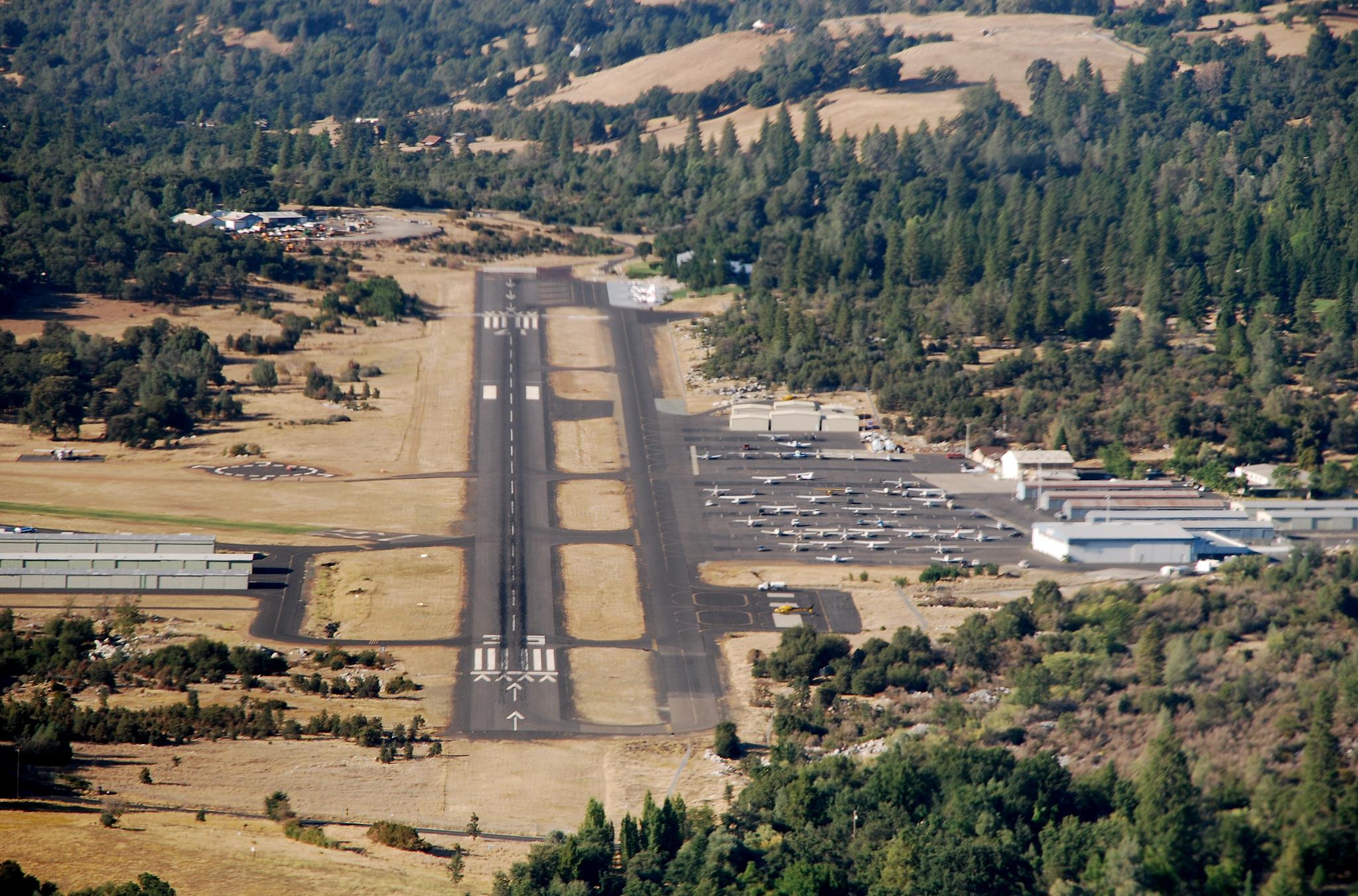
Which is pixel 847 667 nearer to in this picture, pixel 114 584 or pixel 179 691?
pixel 179 691

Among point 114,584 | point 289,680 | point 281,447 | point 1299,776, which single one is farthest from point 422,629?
point 1299,776

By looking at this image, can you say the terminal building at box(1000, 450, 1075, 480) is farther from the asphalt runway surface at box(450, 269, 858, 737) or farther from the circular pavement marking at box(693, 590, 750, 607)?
the circular pavement marking at box(693, 590, 750, 607)

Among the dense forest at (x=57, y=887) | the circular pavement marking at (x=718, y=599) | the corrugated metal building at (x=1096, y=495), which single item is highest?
the dense forest at (x=57, y=887)

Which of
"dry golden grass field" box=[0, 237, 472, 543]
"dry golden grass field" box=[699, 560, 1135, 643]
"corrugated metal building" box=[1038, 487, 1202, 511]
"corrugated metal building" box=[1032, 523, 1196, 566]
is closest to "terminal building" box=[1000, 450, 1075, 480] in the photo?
"corrugated metal building" box=[1038, 487, 1202, 511]

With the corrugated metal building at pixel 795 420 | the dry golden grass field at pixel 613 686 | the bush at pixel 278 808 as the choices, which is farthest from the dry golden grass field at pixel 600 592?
the corrugated metal building at pixel 795 420

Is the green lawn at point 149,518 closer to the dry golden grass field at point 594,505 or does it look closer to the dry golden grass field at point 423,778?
the dry golden grass field at point 594,505

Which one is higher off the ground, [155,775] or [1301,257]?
[1301,257]

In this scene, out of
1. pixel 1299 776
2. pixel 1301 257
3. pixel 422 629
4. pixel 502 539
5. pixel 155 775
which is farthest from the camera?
pixel 1301 257

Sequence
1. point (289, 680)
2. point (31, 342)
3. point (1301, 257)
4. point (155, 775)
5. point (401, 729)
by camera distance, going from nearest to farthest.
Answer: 1. point (155, 775)
2. point (401, 729)
3. point (289, 680)
4. point (31, 342)
5. point (1301, 257)
